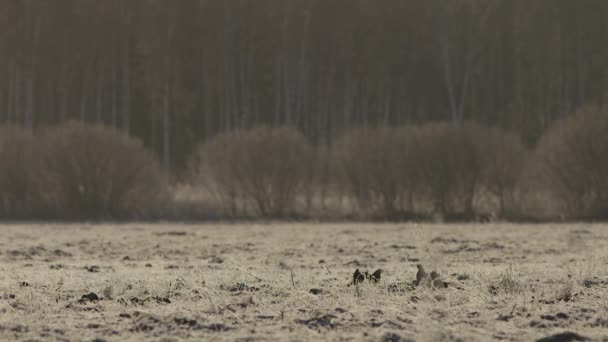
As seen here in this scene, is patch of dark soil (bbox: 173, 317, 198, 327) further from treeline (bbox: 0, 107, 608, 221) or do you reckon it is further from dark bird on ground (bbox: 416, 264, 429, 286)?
treeline (bbox: 0, 107, 608, 221)

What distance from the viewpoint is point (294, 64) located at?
3881cm

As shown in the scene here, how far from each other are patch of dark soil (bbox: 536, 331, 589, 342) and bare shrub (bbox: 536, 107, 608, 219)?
18081 millimetres

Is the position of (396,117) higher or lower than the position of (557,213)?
higher

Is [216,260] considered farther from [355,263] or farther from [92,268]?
[92,268]

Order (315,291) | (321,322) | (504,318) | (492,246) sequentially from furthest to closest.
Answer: (492,246)
(315,291)
(504,318)
(321,322)

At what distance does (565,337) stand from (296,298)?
86.6 inches

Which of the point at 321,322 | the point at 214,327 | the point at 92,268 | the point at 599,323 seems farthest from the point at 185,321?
the point at 92,268

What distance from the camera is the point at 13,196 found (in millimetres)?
25297

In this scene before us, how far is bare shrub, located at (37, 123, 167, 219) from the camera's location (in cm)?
2448

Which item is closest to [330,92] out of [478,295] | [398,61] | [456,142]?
[398,61]

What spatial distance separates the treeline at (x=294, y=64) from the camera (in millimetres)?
37312

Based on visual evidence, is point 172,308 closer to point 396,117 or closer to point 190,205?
point 190,205

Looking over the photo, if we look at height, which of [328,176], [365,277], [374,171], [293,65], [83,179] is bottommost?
[365,277]

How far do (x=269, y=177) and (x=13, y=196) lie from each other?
750 centimetres
